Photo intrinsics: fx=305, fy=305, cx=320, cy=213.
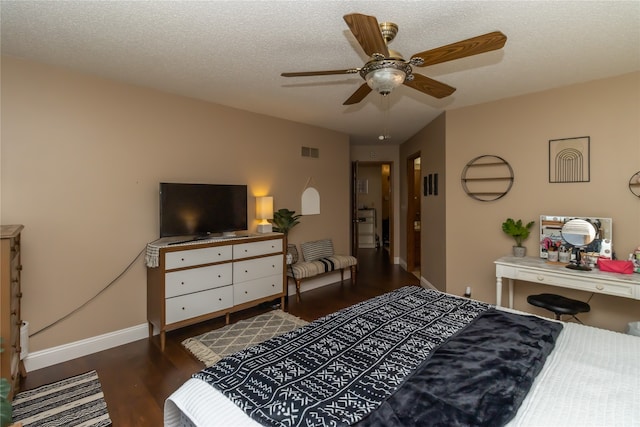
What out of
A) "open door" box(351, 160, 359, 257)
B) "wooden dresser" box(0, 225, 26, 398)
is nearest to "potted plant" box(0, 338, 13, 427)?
"wooden dresser" box(0, 225, 26, 398)

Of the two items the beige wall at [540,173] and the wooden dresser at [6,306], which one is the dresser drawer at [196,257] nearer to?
the wooden dresser at [6,306]

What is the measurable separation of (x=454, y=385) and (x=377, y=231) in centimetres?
767

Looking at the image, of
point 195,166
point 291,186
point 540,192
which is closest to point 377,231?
point 291,186

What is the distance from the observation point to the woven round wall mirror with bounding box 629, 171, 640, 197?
2.75 meters

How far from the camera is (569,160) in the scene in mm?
3109

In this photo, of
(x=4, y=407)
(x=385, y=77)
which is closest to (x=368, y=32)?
(x=385, y=77)

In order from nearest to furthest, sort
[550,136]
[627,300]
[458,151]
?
[627,300], [550,136], [458,151]

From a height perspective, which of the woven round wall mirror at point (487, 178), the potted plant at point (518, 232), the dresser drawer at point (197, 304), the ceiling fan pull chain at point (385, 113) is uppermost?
the ceiling fan pull chain at point (385, 113)

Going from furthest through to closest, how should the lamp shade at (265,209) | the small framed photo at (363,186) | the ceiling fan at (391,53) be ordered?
the small framed photo at (363,186) → the lamp shade at (265,209) → the ceiling fan at (391,53)

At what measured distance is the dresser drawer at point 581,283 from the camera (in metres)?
2.42

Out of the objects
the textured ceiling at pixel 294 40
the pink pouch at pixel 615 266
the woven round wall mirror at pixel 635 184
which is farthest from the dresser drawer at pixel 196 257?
the woven round wall mirror at pixel 635 184

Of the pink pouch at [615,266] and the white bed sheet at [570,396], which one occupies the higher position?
the pink pouch at [615,266]

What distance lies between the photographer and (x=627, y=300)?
283 centimetres

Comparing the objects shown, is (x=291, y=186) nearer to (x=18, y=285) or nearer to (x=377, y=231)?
(x=18, y=285)
